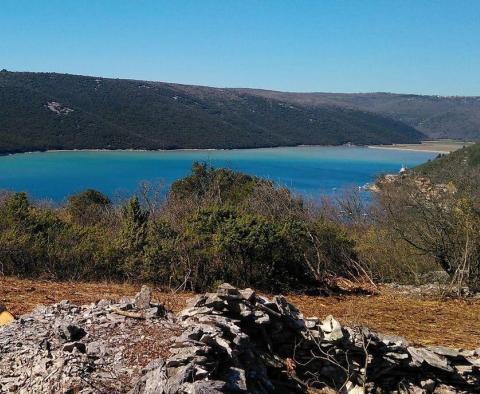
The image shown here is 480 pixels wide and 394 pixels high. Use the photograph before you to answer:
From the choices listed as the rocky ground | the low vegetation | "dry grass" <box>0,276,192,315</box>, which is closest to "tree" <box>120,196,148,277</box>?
the low vegetation

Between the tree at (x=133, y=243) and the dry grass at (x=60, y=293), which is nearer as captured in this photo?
the dry grass at (x=60, y=293)

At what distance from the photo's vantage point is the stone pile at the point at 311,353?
16.8 feet

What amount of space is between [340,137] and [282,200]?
140469 millimetres

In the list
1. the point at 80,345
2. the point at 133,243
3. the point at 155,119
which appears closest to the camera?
the point at 80,345

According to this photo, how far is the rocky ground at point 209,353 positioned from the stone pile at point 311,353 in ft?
0.04

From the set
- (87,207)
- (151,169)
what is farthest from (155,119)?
(87,207)

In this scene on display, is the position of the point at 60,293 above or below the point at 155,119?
below

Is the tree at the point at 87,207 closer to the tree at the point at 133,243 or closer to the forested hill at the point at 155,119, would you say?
the tree at the point at 133,243

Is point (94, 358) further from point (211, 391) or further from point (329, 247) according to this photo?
point (329, 247)

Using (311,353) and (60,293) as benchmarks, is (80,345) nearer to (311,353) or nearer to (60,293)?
(311,353)

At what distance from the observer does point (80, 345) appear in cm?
468

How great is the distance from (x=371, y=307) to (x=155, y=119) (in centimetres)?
11480

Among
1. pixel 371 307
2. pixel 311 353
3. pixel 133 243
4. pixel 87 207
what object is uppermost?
pixel 311 353

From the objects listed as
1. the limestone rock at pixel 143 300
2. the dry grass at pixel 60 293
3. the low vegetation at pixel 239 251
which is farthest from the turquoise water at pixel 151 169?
the limestone rock at pixel 143 300
